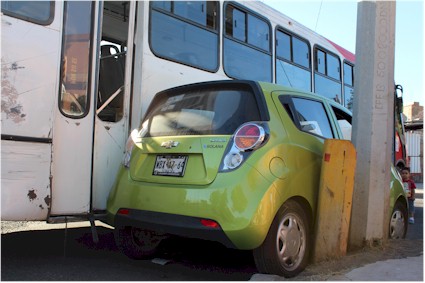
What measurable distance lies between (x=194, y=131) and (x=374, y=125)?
6.73 ft

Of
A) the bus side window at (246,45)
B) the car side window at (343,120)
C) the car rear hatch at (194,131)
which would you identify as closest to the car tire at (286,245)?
the car rear hatch at (194,131)

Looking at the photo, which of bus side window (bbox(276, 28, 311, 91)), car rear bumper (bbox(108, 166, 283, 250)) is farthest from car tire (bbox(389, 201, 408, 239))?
bus side window (bbox(276, 28, 311, 91))

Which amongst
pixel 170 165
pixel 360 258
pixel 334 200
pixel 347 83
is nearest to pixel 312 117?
pixel 334 200

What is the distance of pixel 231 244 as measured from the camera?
341 centimetres

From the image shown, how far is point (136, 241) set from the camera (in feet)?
14.4

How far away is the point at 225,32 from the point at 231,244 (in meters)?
3.50

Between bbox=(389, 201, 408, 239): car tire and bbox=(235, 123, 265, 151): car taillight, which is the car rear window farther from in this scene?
bbox=(389, 201, 408, 239): car tire

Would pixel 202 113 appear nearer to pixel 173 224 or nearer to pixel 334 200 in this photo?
pixel 173 224

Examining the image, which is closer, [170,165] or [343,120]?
[170,165]

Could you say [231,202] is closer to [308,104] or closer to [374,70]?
[308,104]

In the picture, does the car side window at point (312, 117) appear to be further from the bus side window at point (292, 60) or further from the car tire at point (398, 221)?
the bus side window at point (292, 60)

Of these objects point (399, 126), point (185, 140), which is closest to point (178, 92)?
point (185, 140)

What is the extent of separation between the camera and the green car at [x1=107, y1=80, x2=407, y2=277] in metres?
3.42

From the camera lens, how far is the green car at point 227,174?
11.2ft
